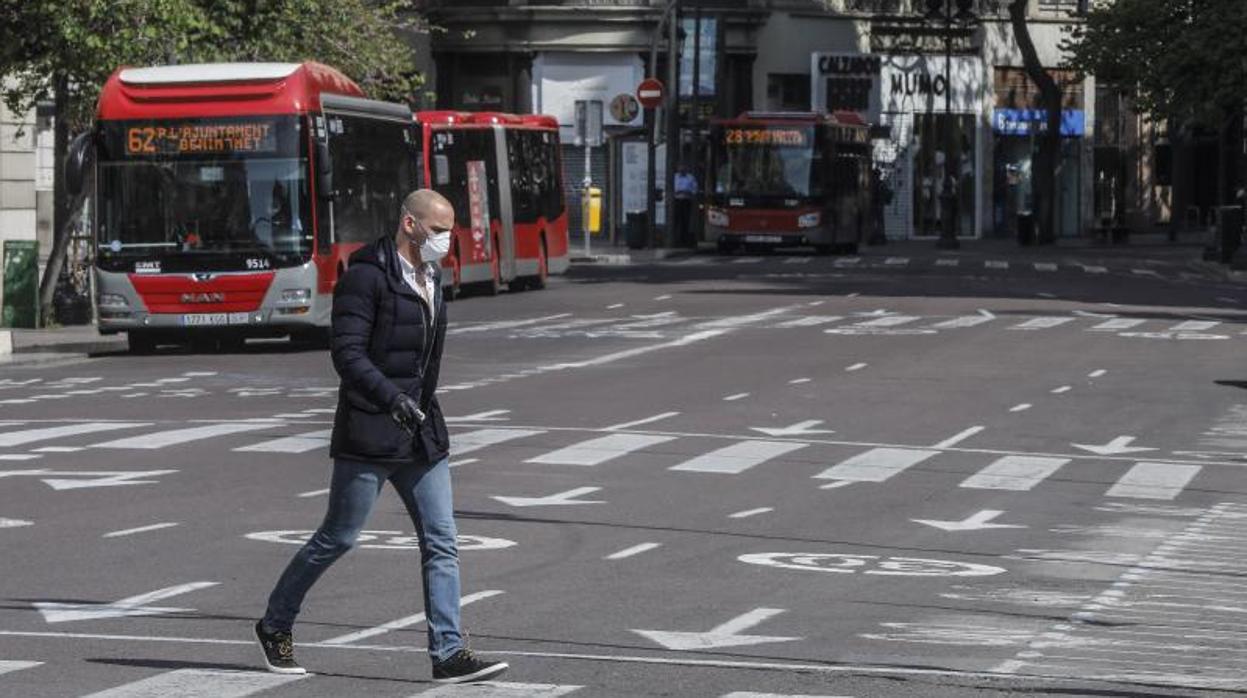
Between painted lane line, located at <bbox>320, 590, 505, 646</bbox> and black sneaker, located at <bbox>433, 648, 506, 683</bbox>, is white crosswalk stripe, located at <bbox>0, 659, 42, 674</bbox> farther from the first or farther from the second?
black sneaker, located at <bbox>433, 648, 506, 683</bbox>

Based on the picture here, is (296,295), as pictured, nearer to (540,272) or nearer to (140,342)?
(140,342)

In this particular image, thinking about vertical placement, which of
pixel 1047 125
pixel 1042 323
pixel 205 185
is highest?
pixel 205 185

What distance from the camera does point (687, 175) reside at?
67.9 metres

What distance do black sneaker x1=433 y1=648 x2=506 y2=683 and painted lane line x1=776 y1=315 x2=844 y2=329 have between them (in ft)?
86.2

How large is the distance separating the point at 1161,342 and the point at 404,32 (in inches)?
1694

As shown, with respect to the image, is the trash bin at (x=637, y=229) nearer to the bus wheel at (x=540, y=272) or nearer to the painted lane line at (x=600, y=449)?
the bus wheel at (x=540, y=272)

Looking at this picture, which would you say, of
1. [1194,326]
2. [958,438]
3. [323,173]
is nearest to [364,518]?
[958,438]

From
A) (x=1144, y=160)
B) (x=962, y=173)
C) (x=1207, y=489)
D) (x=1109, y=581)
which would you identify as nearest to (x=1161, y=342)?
(x=1207, y=489)

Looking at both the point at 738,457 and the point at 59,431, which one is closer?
the point at 738,457

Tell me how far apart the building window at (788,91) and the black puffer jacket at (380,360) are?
224 ft

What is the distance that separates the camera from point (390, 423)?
34.2 feet

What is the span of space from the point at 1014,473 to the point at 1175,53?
39.9 m

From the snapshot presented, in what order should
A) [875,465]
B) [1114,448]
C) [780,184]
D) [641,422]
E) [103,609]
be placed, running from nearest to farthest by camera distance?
1. [103,609]
2. [875,465]
3. [1114,448]
4. [641,422]
5. [780,184]

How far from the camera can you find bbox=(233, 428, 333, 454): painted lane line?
20.4m
